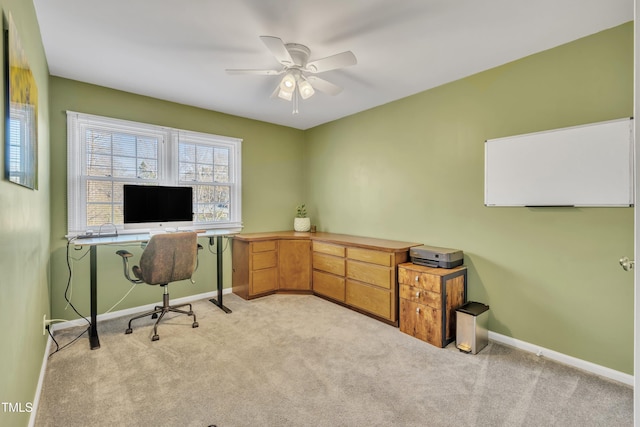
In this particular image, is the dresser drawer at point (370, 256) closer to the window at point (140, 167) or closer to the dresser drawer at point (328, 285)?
the dresser drawer at point (328, 285)

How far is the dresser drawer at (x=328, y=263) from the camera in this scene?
12.1ft

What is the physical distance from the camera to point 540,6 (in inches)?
76.9

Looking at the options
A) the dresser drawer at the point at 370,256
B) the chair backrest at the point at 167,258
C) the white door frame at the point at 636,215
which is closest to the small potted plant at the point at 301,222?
the dresser drawer at the point at 370,256

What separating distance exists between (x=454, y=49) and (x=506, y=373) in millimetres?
2570

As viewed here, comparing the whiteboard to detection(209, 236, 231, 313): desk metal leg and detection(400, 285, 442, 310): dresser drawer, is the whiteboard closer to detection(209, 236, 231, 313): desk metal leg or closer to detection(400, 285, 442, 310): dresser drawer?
detection(400, 285, 442, 310): dresser drawer

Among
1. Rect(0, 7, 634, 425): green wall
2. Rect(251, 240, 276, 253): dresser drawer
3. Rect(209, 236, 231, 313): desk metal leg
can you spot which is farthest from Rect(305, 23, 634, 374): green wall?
Rect(209, 236, 231, 313): desk metal leg

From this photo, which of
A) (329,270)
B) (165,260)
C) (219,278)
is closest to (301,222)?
(329,270)

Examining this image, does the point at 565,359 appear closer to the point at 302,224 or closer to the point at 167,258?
the point at 302,224

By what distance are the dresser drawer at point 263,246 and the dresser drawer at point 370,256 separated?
1.10 m

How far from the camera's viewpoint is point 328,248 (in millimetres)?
3865

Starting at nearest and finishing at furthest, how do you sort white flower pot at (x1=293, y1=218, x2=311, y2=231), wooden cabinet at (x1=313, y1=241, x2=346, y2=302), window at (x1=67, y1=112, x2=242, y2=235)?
1. window at (x1=67, y1=112, x2=242, y2=235)
2. wooden cabinet at (x1=313, y1=241, x2=346, y2=302)
3. white flower pot at (x1=293, y1=218, x2=311, y2=231)

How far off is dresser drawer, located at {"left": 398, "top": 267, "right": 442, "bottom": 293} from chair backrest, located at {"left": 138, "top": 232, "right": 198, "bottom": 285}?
2.13 meters

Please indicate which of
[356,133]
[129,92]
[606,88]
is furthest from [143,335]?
[606,88]

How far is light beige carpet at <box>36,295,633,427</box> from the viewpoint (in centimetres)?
179
